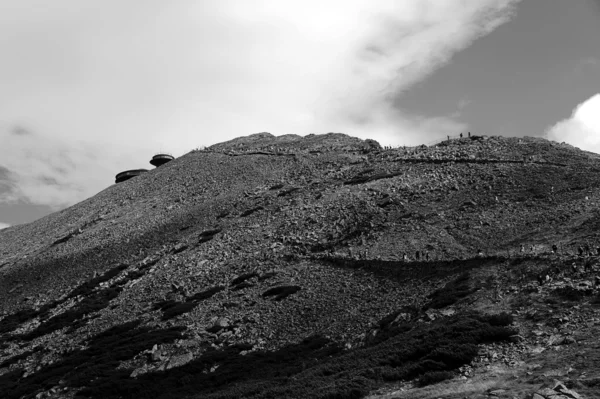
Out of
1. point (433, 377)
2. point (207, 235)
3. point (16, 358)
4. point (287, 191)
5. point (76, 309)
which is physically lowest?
point (433, 377)

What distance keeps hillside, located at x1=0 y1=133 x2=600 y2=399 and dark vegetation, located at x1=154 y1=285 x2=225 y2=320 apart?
23 centimetres

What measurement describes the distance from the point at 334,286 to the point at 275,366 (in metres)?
11.1

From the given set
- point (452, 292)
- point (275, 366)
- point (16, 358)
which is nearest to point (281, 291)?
point (275, 366)

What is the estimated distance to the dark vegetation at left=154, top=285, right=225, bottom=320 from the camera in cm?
4109

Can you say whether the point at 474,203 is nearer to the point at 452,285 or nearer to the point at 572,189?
the point at 572,189

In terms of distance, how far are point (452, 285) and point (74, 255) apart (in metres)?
50.9

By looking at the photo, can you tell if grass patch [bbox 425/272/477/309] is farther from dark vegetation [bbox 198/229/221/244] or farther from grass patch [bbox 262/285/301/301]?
dark vegetation [bbox 198/229/221/244]

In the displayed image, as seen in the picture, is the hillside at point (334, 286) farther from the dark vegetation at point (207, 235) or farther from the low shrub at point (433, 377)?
the dark vegetation at point (207, 235)

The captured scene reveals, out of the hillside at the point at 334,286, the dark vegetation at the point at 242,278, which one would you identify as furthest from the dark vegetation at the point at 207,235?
the dark vegetation at the point at 242,278

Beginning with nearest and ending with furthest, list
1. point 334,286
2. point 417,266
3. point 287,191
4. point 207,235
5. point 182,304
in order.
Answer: point 417,266
point 334,286
point 182,304
point 207,235
point 287,191

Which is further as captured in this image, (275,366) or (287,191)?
(287,191)

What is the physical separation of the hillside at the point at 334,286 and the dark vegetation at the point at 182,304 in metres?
0.23

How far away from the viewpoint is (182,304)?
4247cm

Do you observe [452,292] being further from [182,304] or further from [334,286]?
[182,304]
